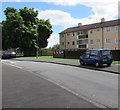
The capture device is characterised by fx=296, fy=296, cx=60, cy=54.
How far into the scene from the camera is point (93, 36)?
75438 mm

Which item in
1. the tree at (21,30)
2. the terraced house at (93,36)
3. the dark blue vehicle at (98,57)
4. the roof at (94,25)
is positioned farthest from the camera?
the roof at (94,25)

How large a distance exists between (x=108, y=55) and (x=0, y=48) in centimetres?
4429

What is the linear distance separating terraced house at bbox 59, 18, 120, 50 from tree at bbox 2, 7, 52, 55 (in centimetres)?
1524

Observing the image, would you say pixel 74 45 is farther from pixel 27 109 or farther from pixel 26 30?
pixel 27 109

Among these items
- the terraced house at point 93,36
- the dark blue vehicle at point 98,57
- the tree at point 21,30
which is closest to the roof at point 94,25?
the terraced house at point 93,36

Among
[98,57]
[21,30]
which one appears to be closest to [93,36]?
[21,30]

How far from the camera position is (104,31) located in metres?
70.8

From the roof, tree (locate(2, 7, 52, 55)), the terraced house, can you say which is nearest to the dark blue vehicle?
tree (locate(2, 7, 52, 55))

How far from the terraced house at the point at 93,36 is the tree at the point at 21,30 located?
15.2 meters

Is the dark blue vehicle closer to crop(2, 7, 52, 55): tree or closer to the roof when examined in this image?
crop(2, 7, 52, 55): tree

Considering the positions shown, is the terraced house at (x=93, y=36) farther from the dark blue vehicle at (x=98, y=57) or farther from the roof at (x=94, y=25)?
the dark blue vehicle at (x=98, y=57)

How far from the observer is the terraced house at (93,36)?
67562 mm

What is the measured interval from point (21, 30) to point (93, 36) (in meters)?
22.5

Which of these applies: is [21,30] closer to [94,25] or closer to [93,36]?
[93,36]
